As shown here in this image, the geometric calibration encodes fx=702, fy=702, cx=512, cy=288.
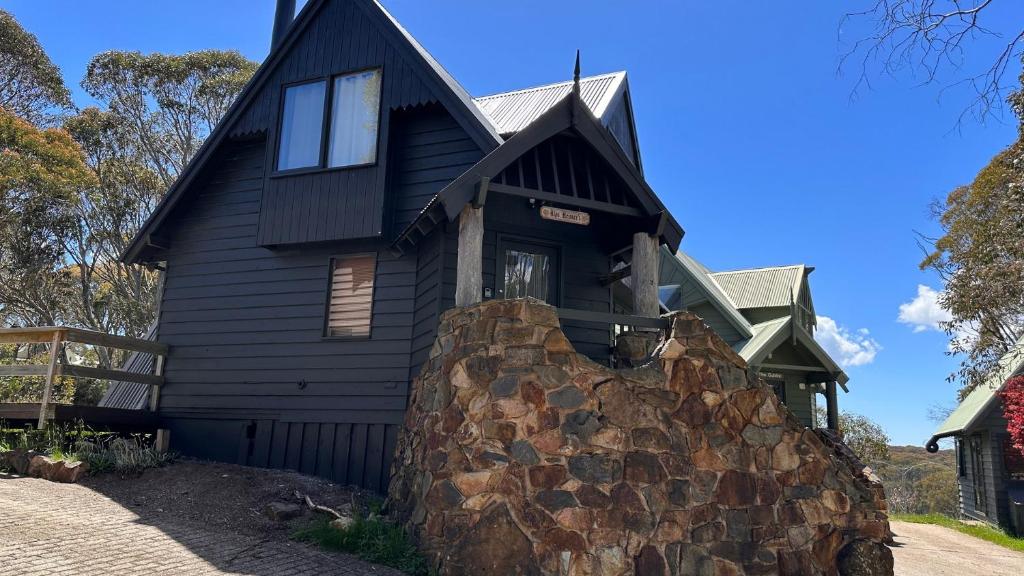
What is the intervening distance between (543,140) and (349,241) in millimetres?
4104

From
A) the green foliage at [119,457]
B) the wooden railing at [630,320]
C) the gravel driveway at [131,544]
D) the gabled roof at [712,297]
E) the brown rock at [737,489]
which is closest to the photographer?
the gravel driveway at [131,544]

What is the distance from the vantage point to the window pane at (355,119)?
11191 millimetres

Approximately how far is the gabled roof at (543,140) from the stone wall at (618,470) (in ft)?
4.55

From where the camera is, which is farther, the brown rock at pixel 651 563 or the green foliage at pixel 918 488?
the green foliage at pixel 918 488

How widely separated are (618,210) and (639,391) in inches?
107

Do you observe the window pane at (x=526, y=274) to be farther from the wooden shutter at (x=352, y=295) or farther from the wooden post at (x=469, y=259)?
the wooden shutter at (x=352, y=295)

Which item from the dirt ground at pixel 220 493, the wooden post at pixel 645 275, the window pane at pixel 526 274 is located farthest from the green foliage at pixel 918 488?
the dirt ground at pixel 220 493

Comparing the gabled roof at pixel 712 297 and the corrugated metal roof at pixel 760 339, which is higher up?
the gabled roof at pixel 712 297

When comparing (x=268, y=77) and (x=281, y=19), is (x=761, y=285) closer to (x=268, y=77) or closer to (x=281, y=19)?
(x=281, y=19)

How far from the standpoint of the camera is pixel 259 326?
12.0m

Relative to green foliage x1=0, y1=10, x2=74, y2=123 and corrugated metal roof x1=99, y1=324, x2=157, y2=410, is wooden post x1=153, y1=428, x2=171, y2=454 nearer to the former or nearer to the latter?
corrugated metal roof x1=99, y1=324, x2=157, y2=410

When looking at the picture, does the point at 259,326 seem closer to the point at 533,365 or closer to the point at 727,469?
the point at 533,365

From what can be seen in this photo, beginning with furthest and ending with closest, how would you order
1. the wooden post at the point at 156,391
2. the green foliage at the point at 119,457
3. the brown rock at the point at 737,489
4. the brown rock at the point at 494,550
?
1. the wooden post at the point at 156,391
2. the green foliage at the point at 119,457
3. the brown rock at the point at 737,489
4. the brown rock at the point at 494,550

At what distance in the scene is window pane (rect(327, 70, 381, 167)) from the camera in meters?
11.2
